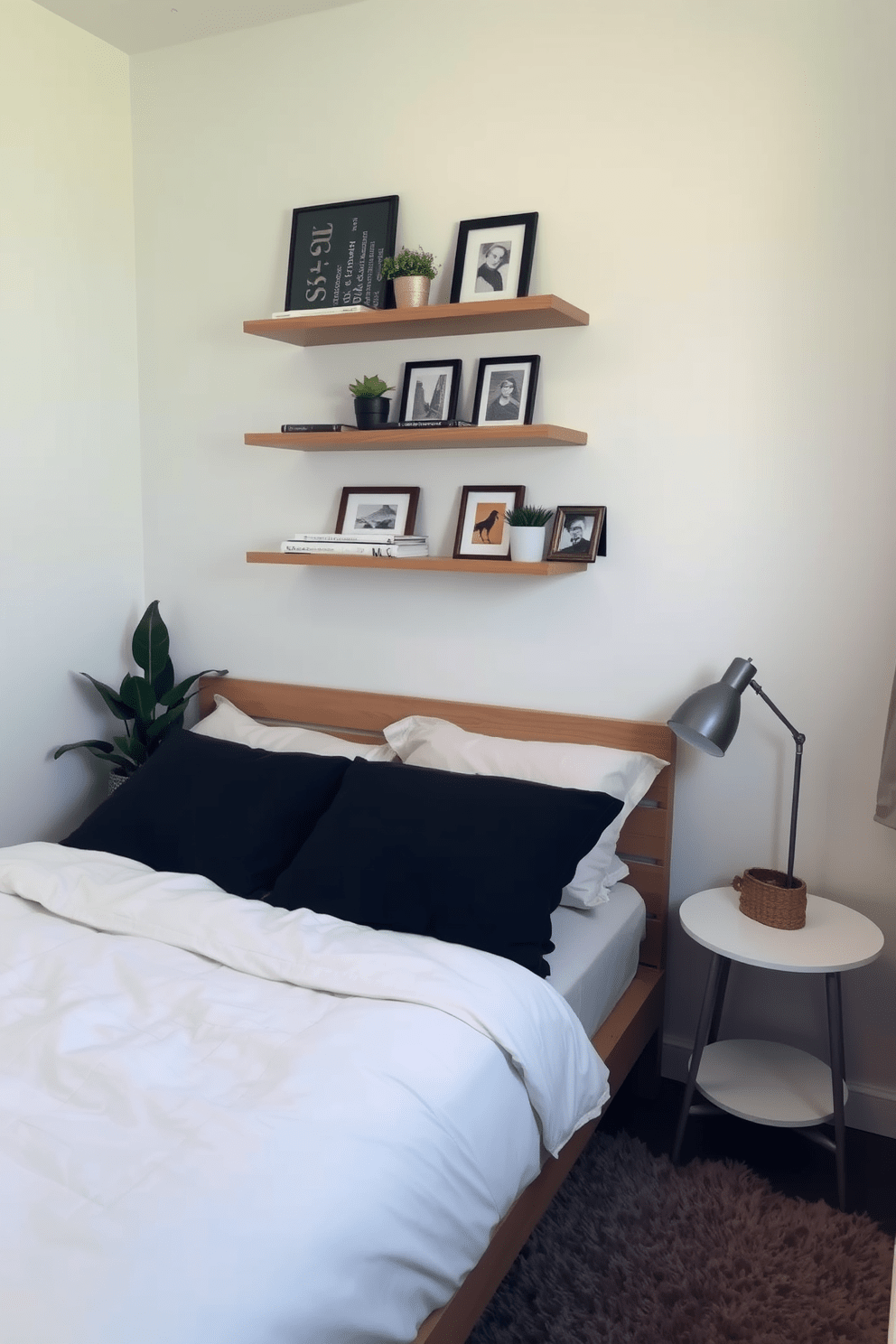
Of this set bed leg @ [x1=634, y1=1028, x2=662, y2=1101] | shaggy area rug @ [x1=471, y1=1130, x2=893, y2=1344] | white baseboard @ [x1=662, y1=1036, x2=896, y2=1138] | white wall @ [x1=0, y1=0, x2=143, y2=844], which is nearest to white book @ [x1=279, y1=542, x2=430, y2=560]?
white wall @ [x1=0, y1=0, x2=143, y2=844]

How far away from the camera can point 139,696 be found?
3.05 meters

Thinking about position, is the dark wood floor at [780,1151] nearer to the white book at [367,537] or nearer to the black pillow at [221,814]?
the black pillow at [221,814]

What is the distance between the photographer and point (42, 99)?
277 cm

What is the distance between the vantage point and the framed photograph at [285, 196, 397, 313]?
2696 mm

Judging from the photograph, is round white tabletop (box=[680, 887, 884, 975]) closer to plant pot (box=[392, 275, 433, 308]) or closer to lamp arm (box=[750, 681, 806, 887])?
lamp arm (box=[750, 681, 806, 887])

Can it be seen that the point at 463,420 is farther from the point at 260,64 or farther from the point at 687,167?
the point at 260,64

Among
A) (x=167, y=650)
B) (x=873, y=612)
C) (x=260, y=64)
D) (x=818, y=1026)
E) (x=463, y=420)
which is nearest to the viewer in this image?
(x=873, y=612)

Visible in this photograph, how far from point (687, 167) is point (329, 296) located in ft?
3.21

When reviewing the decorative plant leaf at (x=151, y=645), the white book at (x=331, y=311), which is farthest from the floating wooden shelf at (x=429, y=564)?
the white book at (x=331, y=311)

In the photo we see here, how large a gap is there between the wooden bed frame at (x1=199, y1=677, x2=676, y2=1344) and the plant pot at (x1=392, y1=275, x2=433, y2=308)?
41.2 inches

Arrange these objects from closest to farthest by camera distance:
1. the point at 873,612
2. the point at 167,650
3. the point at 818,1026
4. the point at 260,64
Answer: the point at 873,612 < the point at 818,1026 < the point at 260,64 < the point at 167,650

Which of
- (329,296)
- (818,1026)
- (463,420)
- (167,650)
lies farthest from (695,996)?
(329,296)

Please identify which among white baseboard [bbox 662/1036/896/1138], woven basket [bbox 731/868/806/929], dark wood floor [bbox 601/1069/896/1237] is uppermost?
woven basket [bbox 731/868/806/929]

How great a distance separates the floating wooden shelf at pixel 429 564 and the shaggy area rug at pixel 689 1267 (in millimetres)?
1367
